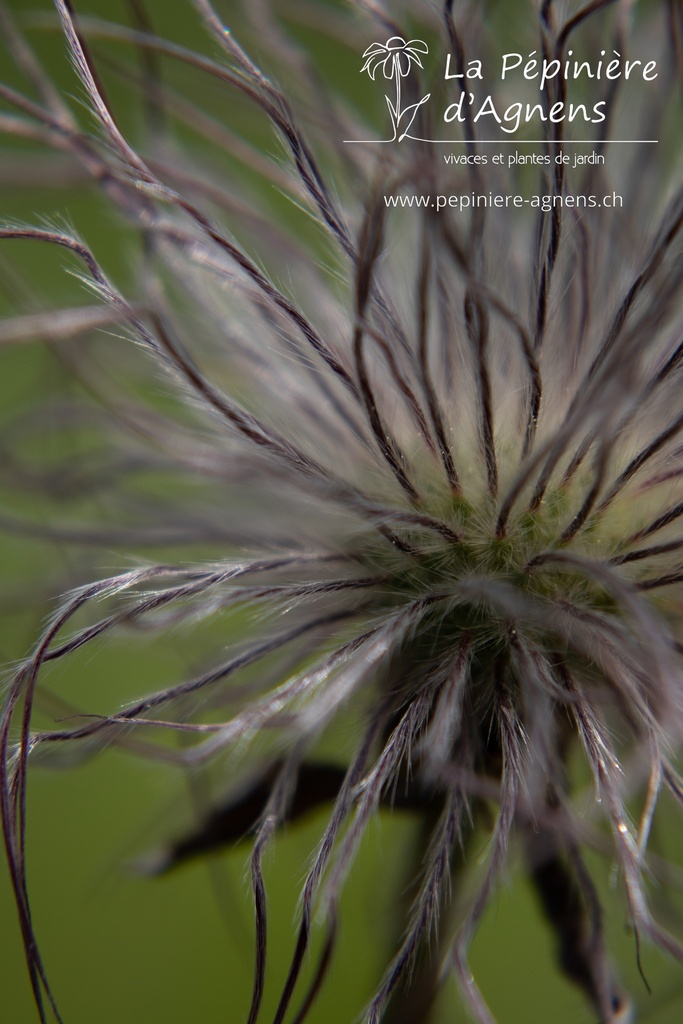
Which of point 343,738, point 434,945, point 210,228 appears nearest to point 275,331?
point 210,228

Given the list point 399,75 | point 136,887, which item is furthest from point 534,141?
point 136,887

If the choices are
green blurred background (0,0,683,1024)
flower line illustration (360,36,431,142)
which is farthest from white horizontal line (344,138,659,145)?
green blurred background (0,0,683,1024)

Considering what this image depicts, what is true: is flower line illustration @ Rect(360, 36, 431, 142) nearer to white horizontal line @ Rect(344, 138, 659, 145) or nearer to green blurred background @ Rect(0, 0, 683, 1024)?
white horizontal line @ Rect(344, 138, 659, 145)

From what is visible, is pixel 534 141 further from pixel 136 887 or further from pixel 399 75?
pixel 136 887

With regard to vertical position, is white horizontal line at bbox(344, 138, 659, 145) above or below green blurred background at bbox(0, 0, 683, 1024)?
above

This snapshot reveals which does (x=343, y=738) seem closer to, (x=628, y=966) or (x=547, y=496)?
(x=547, y=496)

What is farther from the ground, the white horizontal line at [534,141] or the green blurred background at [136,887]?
the white horizontal line at [534,141]

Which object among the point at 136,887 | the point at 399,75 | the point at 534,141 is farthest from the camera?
the point at 136,887

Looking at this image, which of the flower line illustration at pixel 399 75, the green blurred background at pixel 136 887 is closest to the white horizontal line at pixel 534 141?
the flower line illustration at pixel 399 75

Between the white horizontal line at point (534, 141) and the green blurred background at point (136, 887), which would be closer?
the white horizontal line at point (534, 141)

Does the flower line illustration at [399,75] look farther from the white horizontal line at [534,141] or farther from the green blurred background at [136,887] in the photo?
the green blurred background at [136,887]
